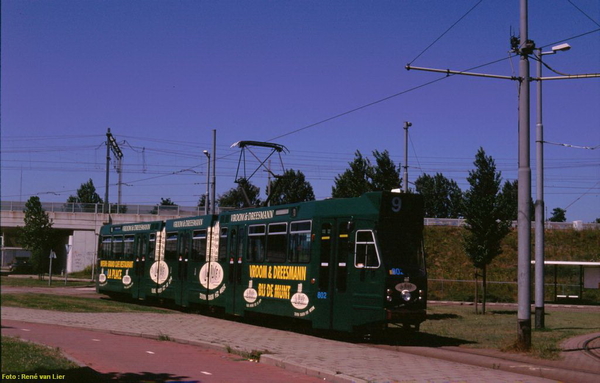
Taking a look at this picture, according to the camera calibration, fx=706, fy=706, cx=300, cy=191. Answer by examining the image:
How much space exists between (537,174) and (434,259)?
34634mm

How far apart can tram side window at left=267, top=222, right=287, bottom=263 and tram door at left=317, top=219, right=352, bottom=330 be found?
75.2 inches

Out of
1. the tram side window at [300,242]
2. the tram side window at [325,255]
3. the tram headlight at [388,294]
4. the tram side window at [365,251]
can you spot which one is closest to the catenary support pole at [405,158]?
the tram side window at [300,242]

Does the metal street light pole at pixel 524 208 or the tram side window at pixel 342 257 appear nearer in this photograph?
the metal street light pole at pixel 524 208

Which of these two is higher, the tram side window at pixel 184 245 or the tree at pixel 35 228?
the tree at pixel 35 228

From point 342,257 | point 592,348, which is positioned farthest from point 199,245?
point 592,348

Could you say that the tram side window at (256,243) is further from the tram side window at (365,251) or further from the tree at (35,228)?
A: the tree at (35,228)

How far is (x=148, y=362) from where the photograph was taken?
1201 cm

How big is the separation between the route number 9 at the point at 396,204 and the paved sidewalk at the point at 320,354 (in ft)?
10.3

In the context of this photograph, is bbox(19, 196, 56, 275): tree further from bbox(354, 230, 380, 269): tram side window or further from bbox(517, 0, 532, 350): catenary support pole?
bbox(517, 0, 532, 350): catenary support pole

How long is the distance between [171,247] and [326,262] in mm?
10956

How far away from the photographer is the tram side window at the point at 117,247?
30938mm

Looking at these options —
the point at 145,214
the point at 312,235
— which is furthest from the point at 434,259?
the point at 312,235

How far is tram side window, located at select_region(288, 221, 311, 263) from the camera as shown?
58.9 feet

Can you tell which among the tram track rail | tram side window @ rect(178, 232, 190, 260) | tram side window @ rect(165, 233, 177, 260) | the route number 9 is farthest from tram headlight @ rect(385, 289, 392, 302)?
tram side window @ rect(165, 233, 177, 260)
